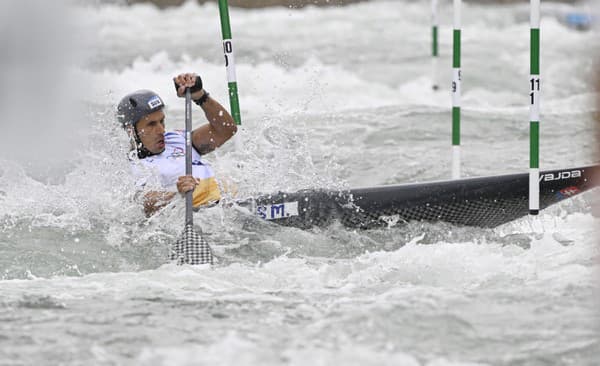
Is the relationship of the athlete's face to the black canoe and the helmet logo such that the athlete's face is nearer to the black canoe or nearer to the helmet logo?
the helmet logo

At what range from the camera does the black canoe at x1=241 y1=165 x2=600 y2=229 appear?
5.74 metres

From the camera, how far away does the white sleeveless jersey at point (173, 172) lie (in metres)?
5.68

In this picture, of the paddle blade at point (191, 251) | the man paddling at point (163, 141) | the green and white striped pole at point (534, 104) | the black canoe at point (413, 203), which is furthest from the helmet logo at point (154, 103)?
the green and white striped pole at point (534, 104)

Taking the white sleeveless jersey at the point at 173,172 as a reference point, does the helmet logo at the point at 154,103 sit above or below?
above

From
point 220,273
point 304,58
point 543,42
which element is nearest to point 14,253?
point 220,273

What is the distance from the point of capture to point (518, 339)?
3805mm

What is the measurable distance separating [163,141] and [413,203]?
56.2 inches

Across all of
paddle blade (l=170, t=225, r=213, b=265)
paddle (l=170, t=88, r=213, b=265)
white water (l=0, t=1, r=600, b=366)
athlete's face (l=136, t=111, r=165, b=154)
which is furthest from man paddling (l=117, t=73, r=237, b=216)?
paddle blade (l=170, t=225, r=213, b=265)

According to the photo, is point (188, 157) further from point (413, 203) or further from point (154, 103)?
point (413, 203)

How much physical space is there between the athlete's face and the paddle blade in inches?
32.3

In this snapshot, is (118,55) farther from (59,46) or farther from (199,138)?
(199,138)

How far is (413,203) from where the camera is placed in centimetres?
577

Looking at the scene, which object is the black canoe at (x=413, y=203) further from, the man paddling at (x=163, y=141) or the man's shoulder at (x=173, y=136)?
the man's shoulder at (x=173, y=136)

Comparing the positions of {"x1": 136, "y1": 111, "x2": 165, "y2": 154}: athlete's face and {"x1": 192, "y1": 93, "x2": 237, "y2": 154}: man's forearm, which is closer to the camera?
{"x1": 136, "y1": 111, "x2": 165, "y2": 154}: athlete's face
